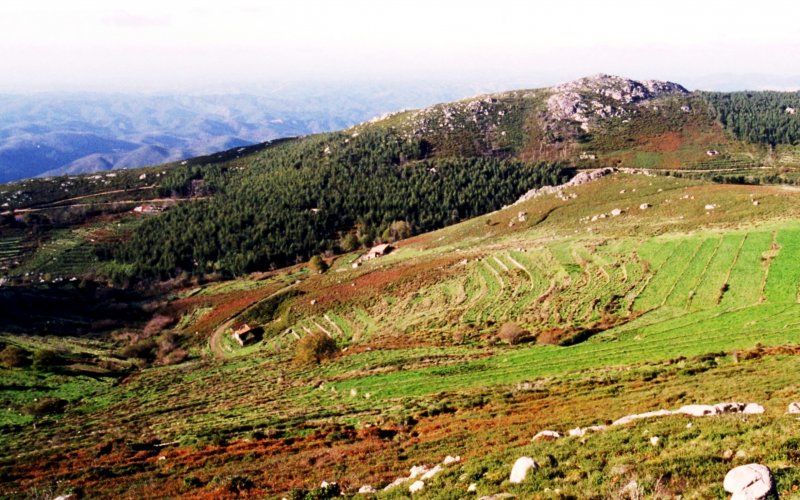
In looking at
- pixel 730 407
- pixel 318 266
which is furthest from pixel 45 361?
pixel 730 407

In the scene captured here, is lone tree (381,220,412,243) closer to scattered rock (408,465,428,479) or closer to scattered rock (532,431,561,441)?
scattered rock (532,431,561,441)

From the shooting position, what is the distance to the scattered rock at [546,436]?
23.3 meters

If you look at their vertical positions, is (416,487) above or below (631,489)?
below

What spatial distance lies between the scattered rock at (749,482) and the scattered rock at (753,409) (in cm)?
950

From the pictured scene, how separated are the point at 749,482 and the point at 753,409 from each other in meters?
11.1

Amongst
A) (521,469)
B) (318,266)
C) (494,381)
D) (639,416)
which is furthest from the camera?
(318,266)

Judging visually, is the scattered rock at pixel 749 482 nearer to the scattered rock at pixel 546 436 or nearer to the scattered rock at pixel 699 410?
the scattered rock at pixel 699 410

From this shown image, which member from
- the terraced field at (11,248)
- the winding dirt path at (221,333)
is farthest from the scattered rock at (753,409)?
the terraced field at (11,248)

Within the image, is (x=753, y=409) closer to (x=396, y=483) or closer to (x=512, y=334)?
(x=396, y=483)

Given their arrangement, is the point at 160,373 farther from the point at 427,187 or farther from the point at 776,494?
the point at 427,187

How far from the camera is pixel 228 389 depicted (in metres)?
54.5

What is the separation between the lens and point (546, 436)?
77.7 ft

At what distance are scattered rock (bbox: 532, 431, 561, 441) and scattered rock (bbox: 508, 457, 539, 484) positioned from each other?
5.41m

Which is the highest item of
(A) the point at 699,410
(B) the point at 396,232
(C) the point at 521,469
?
(C) the point at 521,469
